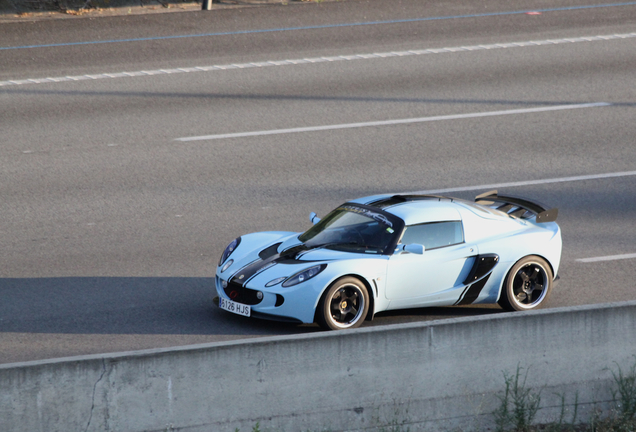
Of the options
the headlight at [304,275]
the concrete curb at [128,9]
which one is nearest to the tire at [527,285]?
the headlight at [304,275]

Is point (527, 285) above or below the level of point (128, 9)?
below

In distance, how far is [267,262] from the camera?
809cm

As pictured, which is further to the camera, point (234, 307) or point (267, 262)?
point (267, 262)

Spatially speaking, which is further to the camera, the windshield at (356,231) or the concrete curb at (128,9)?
the concrete curb at (128,9)

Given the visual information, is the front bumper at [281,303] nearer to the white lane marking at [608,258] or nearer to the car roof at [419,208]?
the car roof at [419,208]

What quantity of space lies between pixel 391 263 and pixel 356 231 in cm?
57

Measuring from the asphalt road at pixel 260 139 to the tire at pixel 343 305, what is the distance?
0.88 feet

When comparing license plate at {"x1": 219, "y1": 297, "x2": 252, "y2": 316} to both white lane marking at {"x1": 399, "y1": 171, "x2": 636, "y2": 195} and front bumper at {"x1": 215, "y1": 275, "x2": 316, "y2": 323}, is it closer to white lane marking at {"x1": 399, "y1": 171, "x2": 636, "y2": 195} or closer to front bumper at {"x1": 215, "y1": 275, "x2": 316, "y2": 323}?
front bumper at {"x1": 215, "y1": 275, "x2": 316, "y2": 323}

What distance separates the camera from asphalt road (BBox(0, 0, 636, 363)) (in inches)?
345

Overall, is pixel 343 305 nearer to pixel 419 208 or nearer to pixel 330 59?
pixel 419 208

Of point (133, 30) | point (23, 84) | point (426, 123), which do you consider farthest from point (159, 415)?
point (133, 30)

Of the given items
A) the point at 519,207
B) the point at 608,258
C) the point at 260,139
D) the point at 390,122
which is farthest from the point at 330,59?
the point at 608,258

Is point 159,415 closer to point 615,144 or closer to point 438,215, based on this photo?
point 438,215

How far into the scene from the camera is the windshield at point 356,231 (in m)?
8.09
